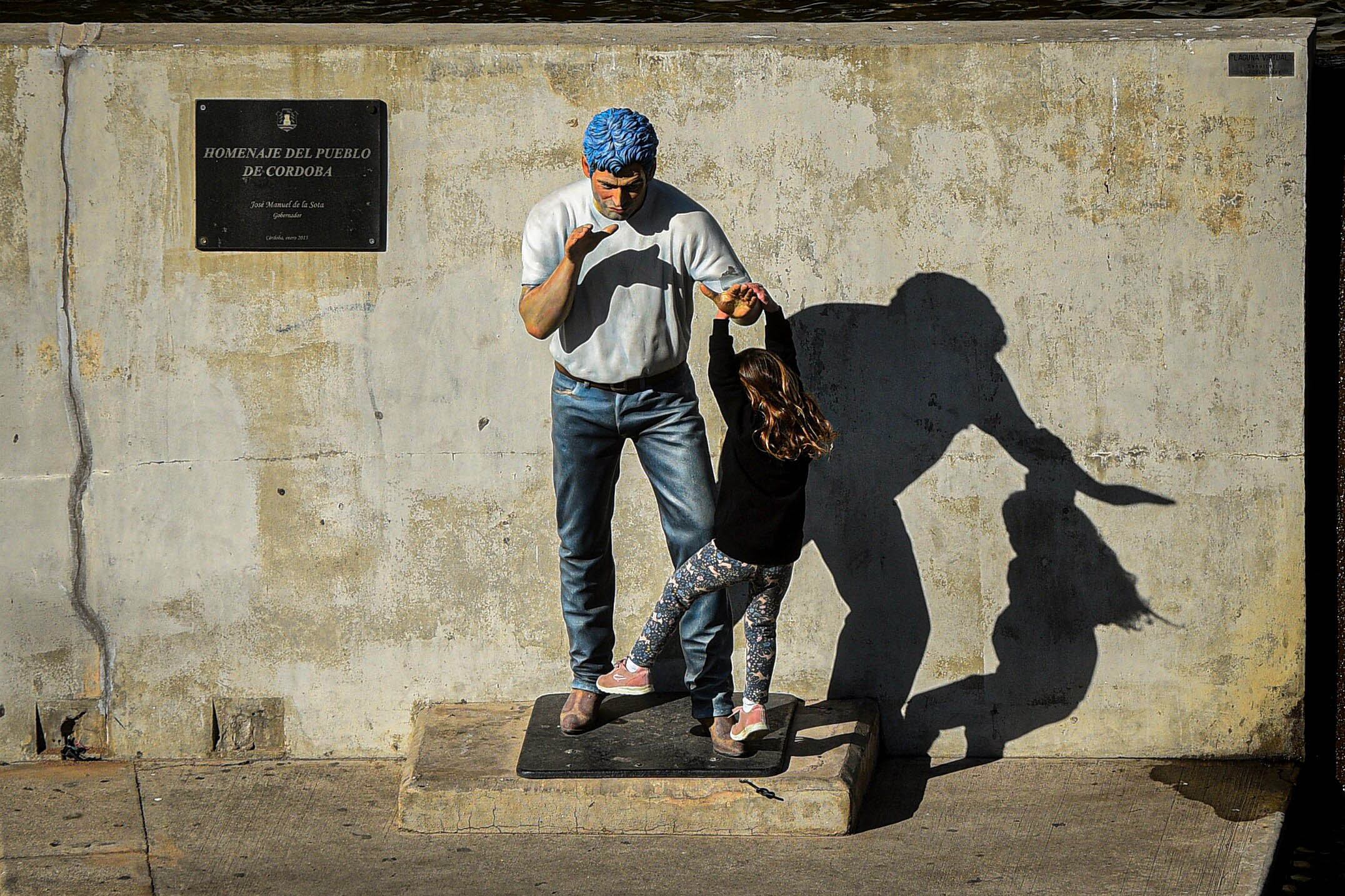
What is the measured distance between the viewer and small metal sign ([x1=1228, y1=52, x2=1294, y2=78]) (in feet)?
16.9

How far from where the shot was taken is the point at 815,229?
17.3 feet

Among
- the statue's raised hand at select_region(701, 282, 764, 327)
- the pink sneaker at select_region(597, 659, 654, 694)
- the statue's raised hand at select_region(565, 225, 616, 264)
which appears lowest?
the pink sneaker at select_region(597, 659, 654, 694)

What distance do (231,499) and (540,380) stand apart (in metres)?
1.16

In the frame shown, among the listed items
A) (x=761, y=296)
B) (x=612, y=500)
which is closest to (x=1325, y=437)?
(x=761, y=296)

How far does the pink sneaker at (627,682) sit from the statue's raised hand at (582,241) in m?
1.33

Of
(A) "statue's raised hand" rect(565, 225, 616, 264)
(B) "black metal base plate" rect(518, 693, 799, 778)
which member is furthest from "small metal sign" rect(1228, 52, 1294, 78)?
(B) "black metal base plate" rect(518, 693, 799, 778)

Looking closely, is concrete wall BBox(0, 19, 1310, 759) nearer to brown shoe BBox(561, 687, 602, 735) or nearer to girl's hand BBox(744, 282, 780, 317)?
brown shoe BBox(561, 687, 602, 735)

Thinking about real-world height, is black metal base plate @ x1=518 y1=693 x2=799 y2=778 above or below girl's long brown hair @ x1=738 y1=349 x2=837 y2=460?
below

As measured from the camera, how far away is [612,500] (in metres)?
5.09

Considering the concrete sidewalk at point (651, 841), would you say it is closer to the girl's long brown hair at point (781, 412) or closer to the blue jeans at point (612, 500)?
the blue jeans at point (612, 500)

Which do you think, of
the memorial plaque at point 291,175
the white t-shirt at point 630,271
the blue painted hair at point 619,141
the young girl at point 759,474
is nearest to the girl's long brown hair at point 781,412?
the young girl at point 759,474

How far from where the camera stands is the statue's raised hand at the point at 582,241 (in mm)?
4383

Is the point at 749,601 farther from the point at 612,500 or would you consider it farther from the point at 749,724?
the point at 612,500

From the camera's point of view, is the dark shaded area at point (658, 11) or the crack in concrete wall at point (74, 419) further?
the dark shaded area at point (658, 11)
